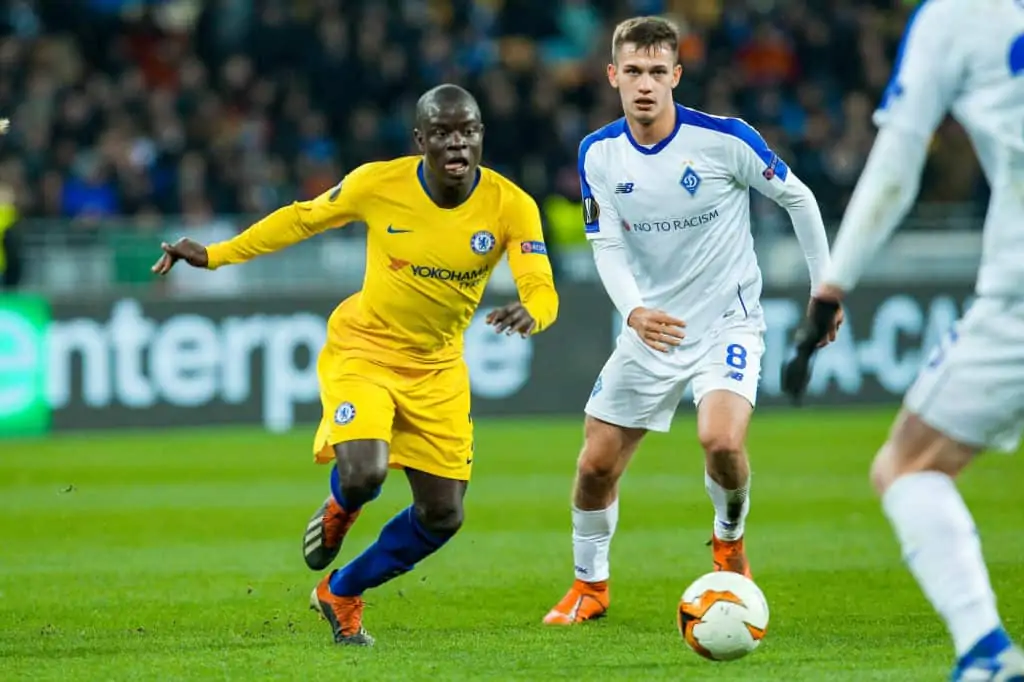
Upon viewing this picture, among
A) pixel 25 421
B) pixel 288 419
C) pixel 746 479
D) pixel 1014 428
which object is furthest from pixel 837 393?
pixel 1014 428

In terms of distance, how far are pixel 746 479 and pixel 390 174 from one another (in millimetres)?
1977

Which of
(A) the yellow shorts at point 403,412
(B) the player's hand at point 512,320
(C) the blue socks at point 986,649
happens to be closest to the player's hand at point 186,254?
(A) the yellow shorts at point 403,412

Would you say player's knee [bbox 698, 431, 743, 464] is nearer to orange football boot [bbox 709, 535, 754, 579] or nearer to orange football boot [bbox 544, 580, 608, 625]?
orange football boot [bbox 709, 535, 754, 579]

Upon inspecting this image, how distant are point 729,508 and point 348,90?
1325 centimetres

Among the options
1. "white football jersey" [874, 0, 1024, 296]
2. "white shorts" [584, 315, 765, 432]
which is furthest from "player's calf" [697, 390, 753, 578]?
"white football jersey" [874, 0, 1024, 296]

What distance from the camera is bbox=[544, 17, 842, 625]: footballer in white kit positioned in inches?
296

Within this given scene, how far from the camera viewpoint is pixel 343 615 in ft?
23.7

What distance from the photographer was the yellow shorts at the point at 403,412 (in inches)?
282

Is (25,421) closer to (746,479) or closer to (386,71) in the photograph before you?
(386,71)

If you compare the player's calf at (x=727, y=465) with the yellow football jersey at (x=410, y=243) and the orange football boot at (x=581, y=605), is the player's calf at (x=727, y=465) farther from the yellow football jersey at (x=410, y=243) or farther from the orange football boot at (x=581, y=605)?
the yellow football jersey at (x=410, y=243)

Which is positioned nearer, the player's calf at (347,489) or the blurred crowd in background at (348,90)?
the player's calf at (347,489)

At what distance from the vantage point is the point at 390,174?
7.40 metres

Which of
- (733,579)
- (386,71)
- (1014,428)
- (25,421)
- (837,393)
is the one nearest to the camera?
(1014,428)

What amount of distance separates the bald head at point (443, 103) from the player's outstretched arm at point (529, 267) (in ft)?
1.50
